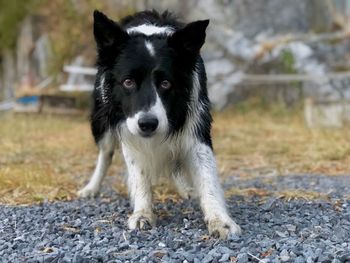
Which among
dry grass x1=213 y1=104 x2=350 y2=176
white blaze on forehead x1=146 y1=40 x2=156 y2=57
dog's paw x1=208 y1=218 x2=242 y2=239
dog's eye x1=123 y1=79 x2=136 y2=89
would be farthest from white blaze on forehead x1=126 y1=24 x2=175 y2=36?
dry grass x1=213 y1=104 x2=350 y2=176

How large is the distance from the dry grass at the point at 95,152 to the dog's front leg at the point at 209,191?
1.28m

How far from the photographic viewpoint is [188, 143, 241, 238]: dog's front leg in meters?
3.18

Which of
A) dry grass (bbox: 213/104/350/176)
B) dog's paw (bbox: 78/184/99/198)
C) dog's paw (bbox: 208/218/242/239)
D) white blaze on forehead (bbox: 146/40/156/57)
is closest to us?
dog's paw (bbox: 208/218/242/239)

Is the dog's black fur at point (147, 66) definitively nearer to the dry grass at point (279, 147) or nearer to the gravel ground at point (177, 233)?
the gravel ground at point (177, 233)

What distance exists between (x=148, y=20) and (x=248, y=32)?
9250mm

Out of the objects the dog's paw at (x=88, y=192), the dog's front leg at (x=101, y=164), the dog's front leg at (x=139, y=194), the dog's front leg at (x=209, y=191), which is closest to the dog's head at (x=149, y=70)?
the dog's front leg at (x=209, y=191)

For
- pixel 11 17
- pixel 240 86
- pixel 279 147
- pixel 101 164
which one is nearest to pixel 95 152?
pixel 279 147

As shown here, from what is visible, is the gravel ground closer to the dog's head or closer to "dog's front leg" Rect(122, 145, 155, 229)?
"dog's front leg" Rect(122, 145, 155, 229)

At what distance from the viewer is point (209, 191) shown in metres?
3.51

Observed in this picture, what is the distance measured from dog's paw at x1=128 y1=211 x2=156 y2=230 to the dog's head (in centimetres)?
51

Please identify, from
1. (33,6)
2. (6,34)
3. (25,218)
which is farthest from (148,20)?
(6,34)

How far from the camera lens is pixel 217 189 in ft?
11.7

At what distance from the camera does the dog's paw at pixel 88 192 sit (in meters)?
4.64

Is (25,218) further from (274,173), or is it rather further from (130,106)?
(274,173)
